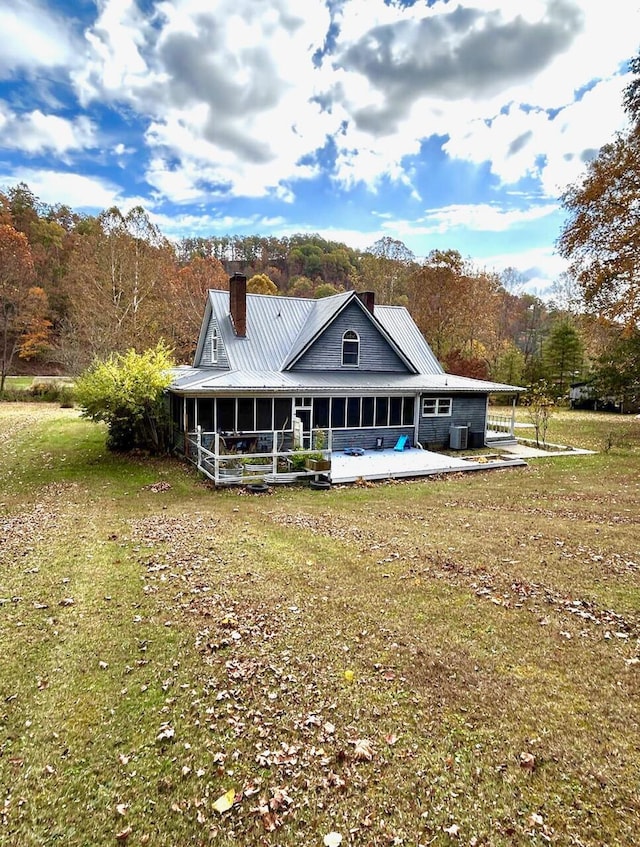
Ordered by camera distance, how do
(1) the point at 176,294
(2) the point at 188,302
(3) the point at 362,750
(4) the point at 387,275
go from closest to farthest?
1. (3) the point at 362,750
2. (1) the point at 176,294
3. (2) the point at 188,302
4. (4) the point at 387,275

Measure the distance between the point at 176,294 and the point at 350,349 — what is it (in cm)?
2634

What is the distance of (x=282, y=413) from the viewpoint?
1730cm

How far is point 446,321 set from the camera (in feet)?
140

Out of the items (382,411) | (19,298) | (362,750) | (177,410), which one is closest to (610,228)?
(382,411)

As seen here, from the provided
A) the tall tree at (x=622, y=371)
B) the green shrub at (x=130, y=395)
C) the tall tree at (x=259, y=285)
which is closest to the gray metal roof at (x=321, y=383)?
the green shrub at (x=130, y=395)

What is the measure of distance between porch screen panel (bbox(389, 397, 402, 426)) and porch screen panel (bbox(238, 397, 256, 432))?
591 centimetres

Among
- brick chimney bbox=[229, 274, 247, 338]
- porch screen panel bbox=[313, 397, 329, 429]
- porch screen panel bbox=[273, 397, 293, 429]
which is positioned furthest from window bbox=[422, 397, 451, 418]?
brick chimney bbox=[229, 274, 247, 338]

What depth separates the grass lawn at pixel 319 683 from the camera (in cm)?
335

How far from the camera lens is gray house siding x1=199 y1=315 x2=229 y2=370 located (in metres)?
19.5

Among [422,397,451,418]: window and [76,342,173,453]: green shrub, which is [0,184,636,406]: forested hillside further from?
[76,342,173,453]: green shrub

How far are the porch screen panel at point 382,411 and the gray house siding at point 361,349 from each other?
2007 mm

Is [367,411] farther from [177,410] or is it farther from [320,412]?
[177,410]

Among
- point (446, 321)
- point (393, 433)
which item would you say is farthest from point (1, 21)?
point (446, 321)

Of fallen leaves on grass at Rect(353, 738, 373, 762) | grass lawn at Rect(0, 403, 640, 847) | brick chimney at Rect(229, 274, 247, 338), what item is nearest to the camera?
grass lawn at Rect(0, 403, 640, 847)
